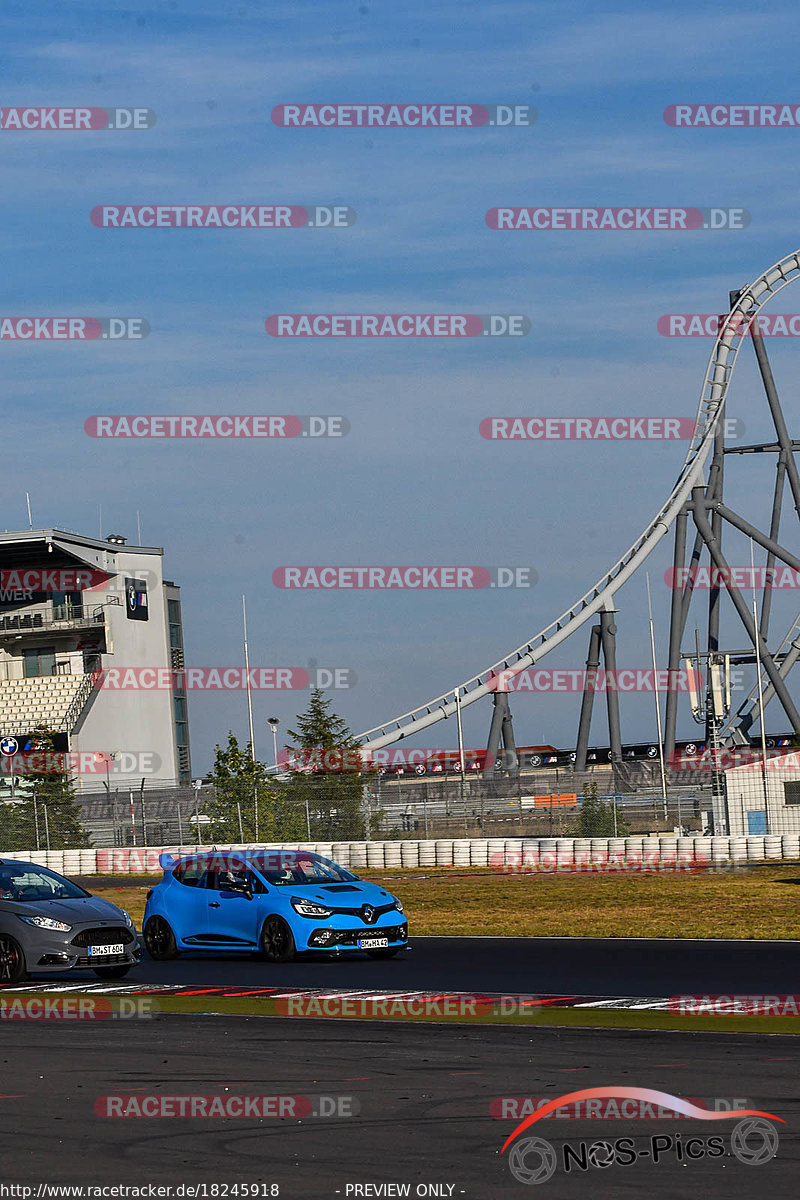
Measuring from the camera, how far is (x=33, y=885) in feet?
59.4

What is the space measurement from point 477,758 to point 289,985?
77733 millimetres

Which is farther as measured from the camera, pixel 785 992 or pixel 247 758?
pixel 247 758

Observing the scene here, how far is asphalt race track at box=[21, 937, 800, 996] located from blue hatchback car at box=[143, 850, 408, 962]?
0.89 feet

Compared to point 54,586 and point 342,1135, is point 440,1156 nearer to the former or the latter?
point 342,1135

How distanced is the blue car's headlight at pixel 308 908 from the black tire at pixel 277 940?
9.5 inches

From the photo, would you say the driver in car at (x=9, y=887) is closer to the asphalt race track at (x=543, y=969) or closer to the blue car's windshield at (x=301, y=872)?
the asphalt race track at (x=543, y=969)

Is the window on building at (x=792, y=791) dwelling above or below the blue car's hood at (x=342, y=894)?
below

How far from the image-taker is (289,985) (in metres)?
17.0

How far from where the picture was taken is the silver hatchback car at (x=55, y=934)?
56.6 ft

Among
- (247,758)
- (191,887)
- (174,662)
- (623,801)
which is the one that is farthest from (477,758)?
(191,887)

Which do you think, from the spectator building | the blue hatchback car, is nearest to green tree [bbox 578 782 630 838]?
the blue hatchback car

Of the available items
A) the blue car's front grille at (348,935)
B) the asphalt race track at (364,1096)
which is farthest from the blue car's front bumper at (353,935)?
the asphalt race track at (364,1096)

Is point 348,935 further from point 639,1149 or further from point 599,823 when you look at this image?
point 599,823

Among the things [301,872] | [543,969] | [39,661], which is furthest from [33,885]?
[39,661]
